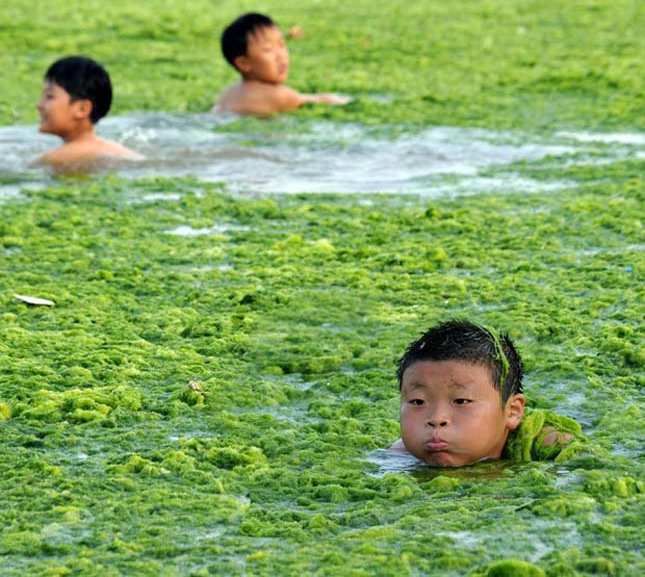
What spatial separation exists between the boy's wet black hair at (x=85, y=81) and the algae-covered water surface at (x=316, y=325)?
1.28 ft

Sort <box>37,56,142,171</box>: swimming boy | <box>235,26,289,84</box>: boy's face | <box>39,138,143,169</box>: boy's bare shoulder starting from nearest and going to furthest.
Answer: <box>39,138,143,169</box>: boy's bare shoulder < <box>37,56,142,171</box>: swimming boy < <box>235,26,289,84</box>: boy's face

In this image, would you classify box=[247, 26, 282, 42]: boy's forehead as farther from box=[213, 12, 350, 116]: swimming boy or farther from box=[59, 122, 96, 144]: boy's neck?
box=[59, 122, 96, 144]: boy's neck

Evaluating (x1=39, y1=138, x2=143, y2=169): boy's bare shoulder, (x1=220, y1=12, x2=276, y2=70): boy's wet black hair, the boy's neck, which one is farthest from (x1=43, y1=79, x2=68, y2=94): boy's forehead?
(x1=220, y1=12, x2=276, y2=70): boy's wet black hair

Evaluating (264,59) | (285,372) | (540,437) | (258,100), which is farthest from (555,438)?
(264,59)

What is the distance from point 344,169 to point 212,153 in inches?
35.9

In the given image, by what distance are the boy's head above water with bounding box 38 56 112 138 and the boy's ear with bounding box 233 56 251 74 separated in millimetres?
1521

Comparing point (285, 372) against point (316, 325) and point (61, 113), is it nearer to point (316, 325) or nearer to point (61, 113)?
point (316, 325)

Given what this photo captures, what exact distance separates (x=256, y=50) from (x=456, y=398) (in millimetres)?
7083

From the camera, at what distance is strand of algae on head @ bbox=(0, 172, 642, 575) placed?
11.9 ft

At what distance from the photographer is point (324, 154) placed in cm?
916

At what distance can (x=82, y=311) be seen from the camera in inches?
223

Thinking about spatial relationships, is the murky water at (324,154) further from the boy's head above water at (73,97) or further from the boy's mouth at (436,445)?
the boy's mouth at (436,445)

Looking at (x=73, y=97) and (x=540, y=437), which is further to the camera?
(x=73, y=97)

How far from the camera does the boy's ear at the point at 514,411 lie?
4.28 m
